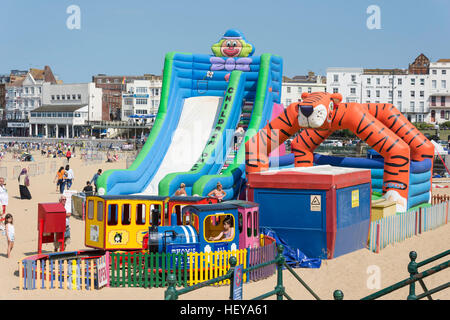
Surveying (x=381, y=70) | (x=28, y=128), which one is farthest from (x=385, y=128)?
(x=28, y=128)

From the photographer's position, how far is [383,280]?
506 inches

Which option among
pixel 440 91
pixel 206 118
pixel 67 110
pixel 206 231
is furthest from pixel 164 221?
pixel 67 110

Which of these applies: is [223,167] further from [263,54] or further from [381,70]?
[381,70]

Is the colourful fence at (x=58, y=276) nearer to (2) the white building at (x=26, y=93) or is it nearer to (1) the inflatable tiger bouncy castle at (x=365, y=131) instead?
(1) the inflatable tiger bouncy castle at (x=365, y=131)

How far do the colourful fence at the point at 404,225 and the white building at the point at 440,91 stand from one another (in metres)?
66.7

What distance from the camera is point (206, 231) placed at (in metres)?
12.4

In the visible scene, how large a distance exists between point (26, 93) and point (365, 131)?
91.3m

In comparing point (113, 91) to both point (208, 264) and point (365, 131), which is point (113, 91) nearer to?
point (365, 131)

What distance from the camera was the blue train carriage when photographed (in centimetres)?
1205

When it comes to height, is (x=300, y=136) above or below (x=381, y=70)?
below

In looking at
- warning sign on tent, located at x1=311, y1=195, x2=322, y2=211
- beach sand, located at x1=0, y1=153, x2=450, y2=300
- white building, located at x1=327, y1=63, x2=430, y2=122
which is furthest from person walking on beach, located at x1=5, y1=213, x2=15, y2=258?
white building, located at x1=327, y1=63, x2=430, y2=122

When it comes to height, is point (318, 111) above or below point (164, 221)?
above

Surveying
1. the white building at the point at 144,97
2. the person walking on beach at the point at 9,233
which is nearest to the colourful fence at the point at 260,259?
the person walking on beach at the point at 9,233

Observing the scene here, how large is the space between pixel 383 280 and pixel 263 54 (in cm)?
1531
